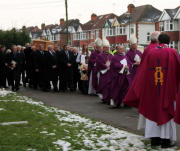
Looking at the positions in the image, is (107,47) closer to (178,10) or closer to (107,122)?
(107,122)

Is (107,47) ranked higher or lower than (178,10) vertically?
lower

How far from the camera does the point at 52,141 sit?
712cm

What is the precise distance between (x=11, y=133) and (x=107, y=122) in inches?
107

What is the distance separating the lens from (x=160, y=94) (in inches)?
271

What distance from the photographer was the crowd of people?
686 centimetres

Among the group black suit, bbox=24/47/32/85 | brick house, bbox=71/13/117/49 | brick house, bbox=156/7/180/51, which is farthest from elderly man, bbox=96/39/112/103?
brick house, bbox=71/13/117/49

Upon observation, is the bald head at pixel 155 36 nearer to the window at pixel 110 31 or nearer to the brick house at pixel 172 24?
the brick house at pixel 172 24

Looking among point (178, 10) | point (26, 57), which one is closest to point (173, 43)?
point (178, 10)

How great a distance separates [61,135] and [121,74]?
189 inches

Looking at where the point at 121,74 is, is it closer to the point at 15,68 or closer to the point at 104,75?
the point at 104,75

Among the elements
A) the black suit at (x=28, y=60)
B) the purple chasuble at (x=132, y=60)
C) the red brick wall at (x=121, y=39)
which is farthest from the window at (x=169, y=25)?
the purple chasuble at (x=132, y=60)

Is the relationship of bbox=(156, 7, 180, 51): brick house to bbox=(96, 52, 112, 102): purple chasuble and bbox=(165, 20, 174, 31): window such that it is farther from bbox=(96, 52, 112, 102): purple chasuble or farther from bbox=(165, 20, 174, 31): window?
bbox=(96, 52, 112, 102): purple chasuble

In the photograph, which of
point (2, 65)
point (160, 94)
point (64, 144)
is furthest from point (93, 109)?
point (2, 65)

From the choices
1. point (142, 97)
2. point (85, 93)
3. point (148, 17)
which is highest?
point (148, 17)
